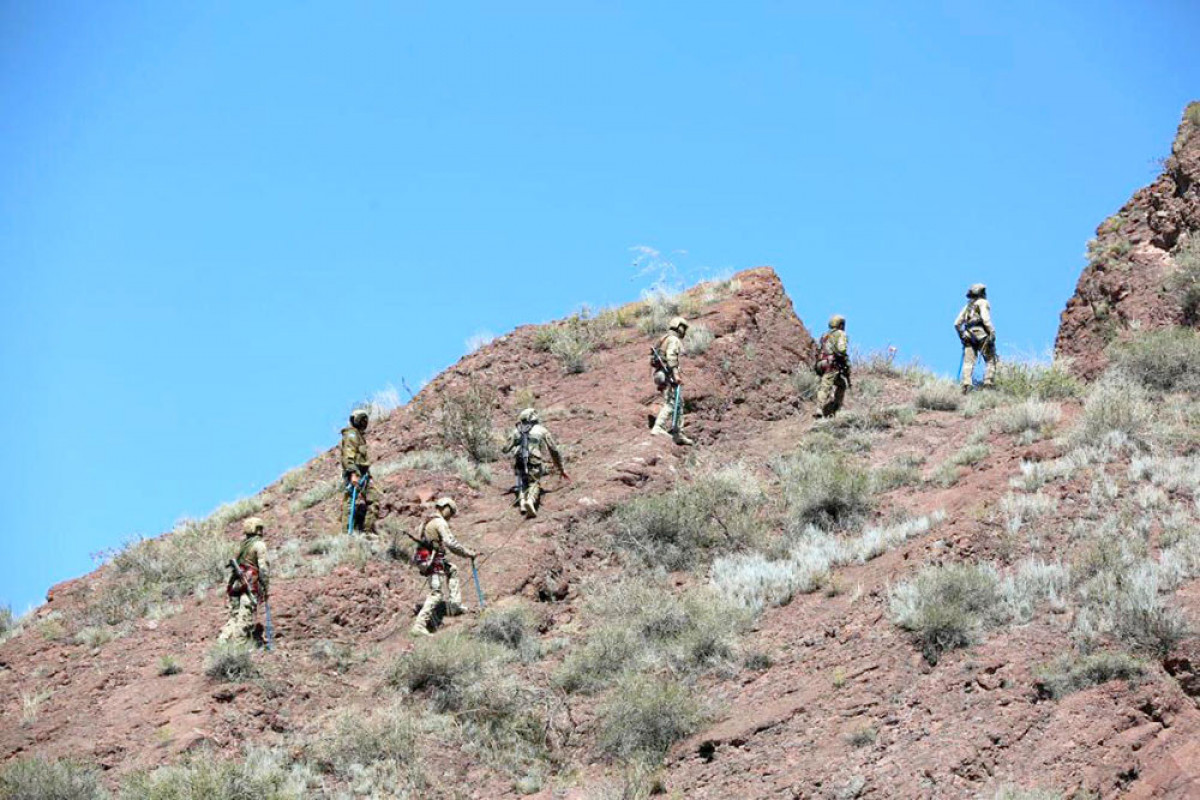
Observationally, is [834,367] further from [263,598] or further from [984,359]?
[263,598]

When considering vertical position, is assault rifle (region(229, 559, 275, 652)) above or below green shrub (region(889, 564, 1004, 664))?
above

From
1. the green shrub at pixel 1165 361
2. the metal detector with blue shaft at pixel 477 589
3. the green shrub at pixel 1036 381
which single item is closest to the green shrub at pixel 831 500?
the green shrub at pixel 1036 381

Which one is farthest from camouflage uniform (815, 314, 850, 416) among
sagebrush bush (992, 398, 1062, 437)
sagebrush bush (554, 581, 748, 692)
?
sagebrush bush (554, 581, 748, 692)

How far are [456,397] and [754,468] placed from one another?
503 centimetres

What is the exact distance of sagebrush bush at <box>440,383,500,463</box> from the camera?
1975 centimetres

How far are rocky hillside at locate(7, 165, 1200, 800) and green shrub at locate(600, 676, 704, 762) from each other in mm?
25

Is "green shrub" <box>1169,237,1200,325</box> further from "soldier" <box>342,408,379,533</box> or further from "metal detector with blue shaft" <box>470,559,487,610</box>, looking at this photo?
"soldier" <box>342,408,379,533</box>

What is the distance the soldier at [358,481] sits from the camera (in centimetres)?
1778

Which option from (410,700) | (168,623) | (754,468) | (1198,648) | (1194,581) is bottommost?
(1198,648)

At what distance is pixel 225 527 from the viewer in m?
19.3

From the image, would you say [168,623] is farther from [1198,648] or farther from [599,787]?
[1198,648]

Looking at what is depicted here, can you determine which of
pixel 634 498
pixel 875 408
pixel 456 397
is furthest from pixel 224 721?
pixel 875 408

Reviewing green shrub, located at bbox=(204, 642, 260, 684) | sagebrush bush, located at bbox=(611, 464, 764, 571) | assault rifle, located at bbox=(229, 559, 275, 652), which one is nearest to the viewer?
green shrub, located at bbox=(204, 642, 260, 684)

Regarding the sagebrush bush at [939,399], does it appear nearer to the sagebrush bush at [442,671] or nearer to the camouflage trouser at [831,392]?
the camouflage trouser at [831,392]
